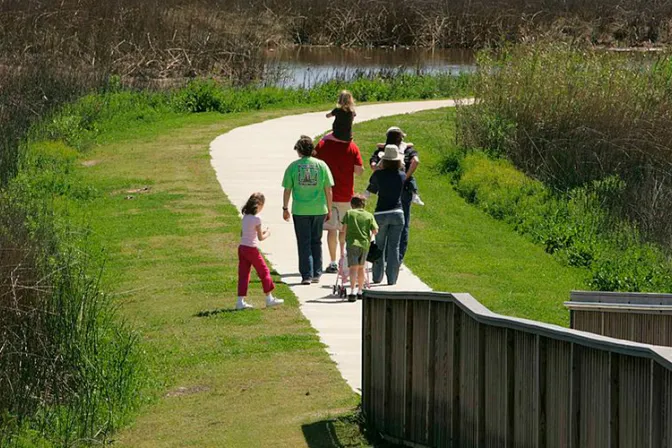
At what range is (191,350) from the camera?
1396 cm

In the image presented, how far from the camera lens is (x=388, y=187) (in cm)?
1584

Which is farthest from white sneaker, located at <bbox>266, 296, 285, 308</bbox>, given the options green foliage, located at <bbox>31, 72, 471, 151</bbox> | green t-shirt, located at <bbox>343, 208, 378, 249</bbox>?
green foliage, located at <bbox>31, 72, 471, 151</bbox>

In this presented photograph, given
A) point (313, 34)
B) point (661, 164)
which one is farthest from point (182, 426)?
point (313, 34)

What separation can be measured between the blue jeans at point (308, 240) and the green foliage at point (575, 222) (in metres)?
3.45

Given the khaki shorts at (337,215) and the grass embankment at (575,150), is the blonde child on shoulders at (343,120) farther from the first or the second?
the grass embankment at (575,150)

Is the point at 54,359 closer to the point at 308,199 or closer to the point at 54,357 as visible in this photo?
the point at 54,357

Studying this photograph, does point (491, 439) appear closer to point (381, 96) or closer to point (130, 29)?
point (381, 96)

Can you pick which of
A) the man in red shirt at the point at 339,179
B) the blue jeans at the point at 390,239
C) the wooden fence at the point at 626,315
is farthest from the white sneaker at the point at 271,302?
the wooden fence at the point at 626,315

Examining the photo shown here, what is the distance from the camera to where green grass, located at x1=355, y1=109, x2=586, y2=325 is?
1617 centimetres

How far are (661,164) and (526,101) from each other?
2915 millimetres

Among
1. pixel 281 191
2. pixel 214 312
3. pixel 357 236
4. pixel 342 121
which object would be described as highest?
pixel 342 121

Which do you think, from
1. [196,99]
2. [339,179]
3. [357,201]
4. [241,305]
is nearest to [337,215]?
[339,179]

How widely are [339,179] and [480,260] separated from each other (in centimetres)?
251

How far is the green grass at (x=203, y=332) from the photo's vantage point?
11.5m
